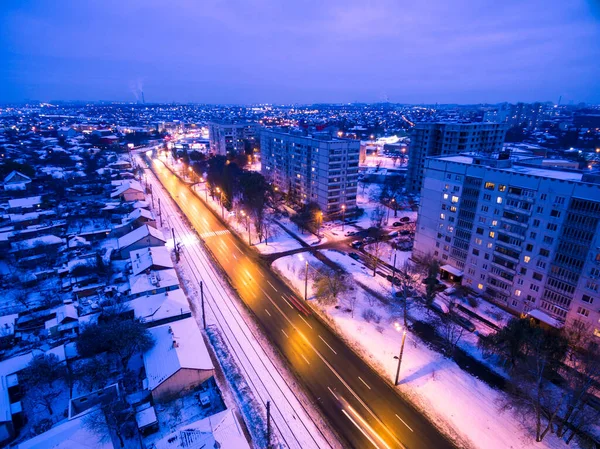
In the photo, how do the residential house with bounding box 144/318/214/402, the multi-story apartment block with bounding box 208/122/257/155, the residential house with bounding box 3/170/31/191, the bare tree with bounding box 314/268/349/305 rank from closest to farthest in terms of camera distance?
the residential house with bounding box 144/318/214/402
the bare tree with bounding box 314/268/349/305
the residential house with bounding box 3/170/31/191
the multi-story apartment block with bounding box 208/122/257/155

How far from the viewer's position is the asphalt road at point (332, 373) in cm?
2700

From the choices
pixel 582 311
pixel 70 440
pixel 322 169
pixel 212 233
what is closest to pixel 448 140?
pixel 322 169

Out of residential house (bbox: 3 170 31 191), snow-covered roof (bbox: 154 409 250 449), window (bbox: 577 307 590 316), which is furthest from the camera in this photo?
residential house (bbox: 3 170 31 191)

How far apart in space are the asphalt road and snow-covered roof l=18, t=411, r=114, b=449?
17.7m

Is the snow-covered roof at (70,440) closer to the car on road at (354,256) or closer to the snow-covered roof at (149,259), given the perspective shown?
the snow-covered roof at (149,259)

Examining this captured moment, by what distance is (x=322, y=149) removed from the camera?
245 ft

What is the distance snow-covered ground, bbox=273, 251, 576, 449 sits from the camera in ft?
88.0

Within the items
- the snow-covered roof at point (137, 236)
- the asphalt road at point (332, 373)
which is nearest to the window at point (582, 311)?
the asphalt road at point (332, 373)

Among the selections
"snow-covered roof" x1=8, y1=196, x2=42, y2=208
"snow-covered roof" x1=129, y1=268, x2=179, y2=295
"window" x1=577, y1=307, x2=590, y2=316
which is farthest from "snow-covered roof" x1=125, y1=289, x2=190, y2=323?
"snow-covered roof" x1=8, y1=196, x2=42, y2=208

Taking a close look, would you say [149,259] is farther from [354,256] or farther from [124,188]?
[124,188]

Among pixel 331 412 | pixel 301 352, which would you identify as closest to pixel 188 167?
pixel 301 352

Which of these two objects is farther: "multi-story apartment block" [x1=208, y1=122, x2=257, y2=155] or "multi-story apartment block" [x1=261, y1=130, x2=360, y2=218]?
"multi-story apartment block" [x1=208, y1=122, x2=257, y2=155]

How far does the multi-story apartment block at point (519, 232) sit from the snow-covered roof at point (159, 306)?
40.4 meters

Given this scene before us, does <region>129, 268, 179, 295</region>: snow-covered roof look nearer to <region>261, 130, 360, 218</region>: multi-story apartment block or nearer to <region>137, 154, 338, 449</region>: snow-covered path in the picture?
<region>137, 154, 338, 449</region>: snow-covered path
